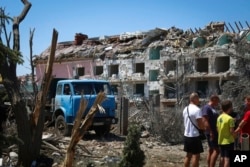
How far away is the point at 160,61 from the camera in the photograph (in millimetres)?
35188

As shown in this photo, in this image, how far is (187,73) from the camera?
33.6 metres

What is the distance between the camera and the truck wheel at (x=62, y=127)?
54.7ft

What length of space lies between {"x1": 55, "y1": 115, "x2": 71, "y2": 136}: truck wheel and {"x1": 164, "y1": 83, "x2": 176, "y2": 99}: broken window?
58.6ft

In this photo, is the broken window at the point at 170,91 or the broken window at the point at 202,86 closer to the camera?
the broken window at the point at 202,86

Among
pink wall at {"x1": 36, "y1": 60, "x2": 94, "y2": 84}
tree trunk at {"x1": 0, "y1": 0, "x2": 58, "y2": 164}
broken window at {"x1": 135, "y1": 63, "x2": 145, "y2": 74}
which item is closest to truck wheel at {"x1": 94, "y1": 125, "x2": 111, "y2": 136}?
tree trunk at {"x1": 0, "y1": 0, "x2": 58, "y2": 164}

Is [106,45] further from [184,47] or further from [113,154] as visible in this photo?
[113,154]

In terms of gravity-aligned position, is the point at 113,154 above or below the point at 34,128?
below

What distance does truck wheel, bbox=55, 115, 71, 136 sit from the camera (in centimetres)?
1667

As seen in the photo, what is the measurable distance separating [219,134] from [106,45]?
33136 mm

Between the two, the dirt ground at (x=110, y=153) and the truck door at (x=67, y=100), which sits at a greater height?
the truck door at (x=67, y=100)

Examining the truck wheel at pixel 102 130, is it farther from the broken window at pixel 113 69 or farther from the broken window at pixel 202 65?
the broken window at pixel 113 69

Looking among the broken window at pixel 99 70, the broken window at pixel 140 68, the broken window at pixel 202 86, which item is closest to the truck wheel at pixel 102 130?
the broken window at pixel 202 86

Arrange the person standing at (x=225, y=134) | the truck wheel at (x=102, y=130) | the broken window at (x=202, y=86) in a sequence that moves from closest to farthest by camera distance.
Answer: the person standing at (x=225, y=134) → the truck wheel at (x=102, y=130) → the broken window at (x=202, y=86)

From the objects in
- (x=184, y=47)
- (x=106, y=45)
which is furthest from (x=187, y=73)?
(x=106, y=45)
